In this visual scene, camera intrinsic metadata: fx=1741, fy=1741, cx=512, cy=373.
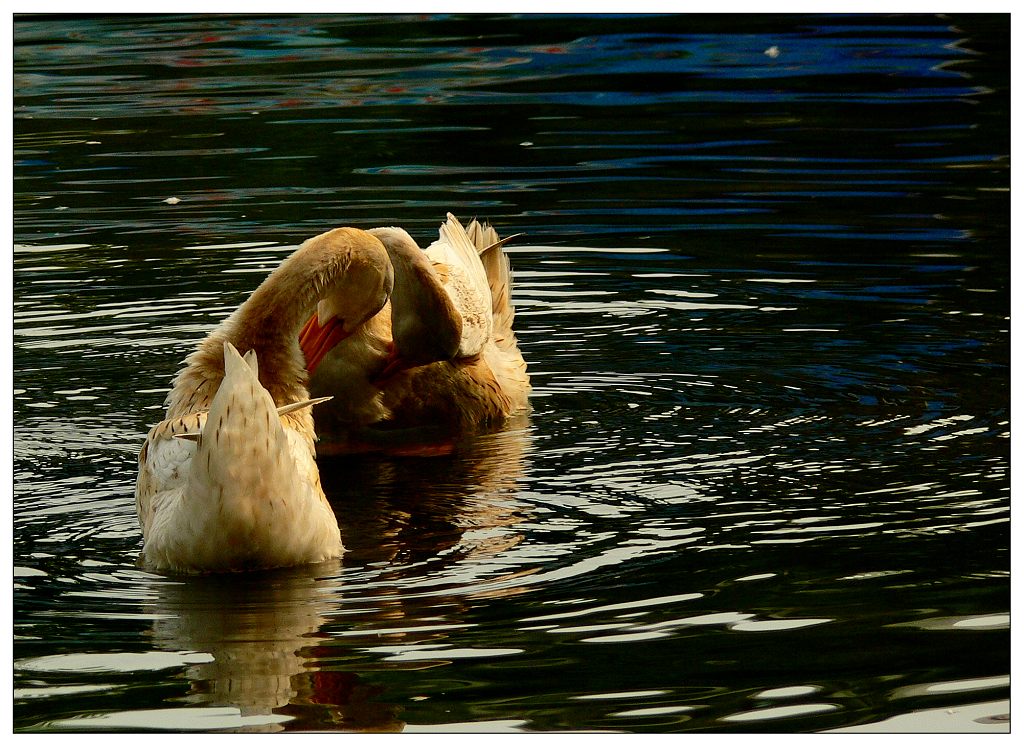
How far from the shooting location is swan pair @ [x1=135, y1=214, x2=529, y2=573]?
6074 millimetres

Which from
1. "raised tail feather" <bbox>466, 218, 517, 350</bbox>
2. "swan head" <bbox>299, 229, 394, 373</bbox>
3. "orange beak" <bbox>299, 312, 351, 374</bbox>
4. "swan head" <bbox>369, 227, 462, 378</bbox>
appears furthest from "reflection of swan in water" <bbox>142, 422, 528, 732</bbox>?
"raised tail feather" <bbox>466, 218, 517, 350</bbox>

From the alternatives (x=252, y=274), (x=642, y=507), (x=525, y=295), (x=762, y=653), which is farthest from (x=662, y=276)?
(x=762, y=653)

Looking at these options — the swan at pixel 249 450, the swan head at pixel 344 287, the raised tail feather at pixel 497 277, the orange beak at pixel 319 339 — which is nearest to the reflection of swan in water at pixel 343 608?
the swan at pixel 249 450

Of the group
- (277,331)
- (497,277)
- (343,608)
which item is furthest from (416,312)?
(343,608)

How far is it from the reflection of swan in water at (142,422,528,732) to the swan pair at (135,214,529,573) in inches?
7.8

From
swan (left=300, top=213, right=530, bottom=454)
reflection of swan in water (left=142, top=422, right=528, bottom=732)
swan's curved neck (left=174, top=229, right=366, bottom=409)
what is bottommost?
reflection of swan in water (left=142, top=422, right=528, bottom=732)

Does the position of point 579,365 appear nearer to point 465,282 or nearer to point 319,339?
point 465,282

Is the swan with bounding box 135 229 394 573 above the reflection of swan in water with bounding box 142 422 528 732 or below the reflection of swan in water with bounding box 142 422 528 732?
above

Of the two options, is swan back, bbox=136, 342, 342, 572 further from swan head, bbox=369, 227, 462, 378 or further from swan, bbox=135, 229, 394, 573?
swan head, bbox=369, 227, 462, 378

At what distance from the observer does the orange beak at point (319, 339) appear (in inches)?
322

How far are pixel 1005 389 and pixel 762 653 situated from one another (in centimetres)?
351

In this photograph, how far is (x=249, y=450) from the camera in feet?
19.7

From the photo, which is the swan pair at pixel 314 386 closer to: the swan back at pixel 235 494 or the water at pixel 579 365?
the swan back at pixel 235 494

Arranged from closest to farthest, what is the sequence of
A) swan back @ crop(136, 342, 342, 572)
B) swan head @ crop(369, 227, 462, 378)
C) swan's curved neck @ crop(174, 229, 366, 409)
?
1. swan back @ crop(136, 342, 342, 572)
2. swan's curved neck @ crop(174, 229, 366, 409)
3. swan head @ crop(369, 227, 462, 378)
